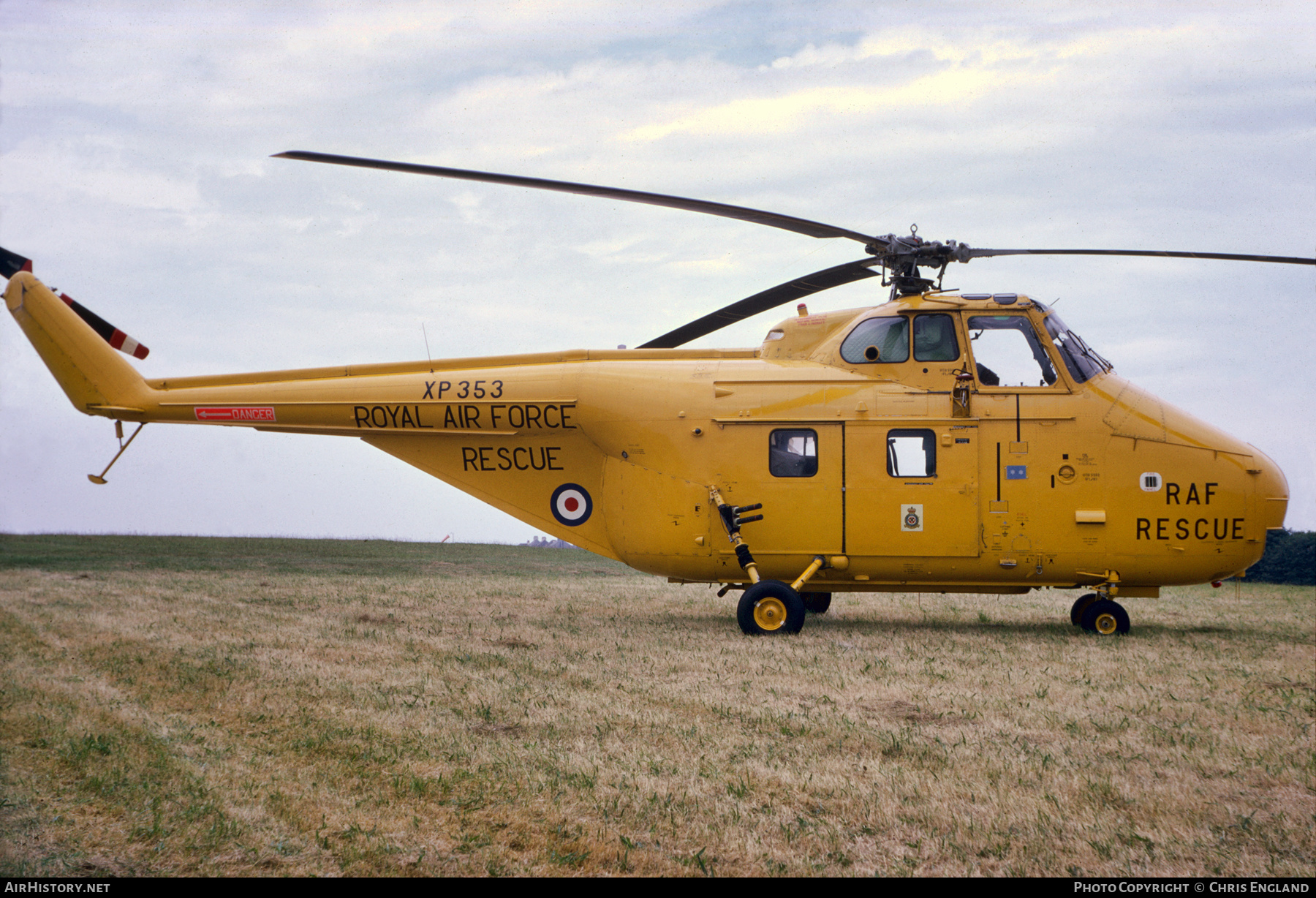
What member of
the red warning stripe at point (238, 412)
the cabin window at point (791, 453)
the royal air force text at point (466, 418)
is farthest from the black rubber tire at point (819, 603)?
the red warning stripe at point (238, 412)

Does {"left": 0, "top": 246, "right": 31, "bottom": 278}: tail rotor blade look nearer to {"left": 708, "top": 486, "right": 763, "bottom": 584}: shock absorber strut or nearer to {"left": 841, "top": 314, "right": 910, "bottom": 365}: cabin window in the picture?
{"left": 708, "top": 486, "right": 763, "bottom": 584}: shock absorber strut

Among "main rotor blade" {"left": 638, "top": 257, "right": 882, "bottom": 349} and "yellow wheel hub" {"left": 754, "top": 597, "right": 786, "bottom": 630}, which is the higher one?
"main rotor blade" {"left": 638, "top": 257, "right": 882, "bottom": 349}

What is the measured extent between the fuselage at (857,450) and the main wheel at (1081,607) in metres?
0.69

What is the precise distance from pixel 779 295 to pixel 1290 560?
1538 centimetres

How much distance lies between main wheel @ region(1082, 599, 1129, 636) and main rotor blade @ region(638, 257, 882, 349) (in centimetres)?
490

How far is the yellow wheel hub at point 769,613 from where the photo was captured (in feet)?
37.5

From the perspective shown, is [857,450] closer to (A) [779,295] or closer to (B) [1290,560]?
(A) [779,295]

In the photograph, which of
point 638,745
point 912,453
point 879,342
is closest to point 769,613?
point 912,453

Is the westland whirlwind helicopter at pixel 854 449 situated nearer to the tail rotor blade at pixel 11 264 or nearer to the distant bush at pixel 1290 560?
the tail rotor blade at pixel 11 264

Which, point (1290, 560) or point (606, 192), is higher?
point (606, 192)

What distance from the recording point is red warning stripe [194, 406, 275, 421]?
1285 centimetres

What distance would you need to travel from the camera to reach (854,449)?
11.7 m

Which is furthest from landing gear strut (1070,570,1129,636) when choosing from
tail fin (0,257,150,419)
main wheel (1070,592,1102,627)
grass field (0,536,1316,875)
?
tail fin (0,257,150,419)
